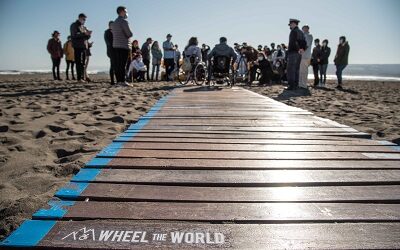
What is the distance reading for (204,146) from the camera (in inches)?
108

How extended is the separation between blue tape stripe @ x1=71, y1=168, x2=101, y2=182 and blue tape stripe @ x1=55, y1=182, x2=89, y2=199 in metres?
0.06

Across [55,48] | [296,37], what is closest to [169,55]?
[55,48]

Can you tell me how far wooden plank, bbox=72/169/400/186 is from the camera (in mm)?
1888

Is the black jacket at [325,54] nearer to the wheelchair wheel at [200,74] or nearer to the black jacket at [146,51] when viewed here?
the wheelchair wheel at [200,74]

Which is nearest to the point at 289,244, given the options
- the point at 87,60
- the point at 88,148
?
the point at 88,148

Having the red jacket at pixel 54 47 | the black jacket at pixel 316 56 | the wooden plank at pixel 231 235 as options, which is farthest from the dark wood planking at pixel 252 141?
the red jacket at pixel 54 47

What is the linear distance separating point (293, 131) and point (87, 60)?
10.3 m

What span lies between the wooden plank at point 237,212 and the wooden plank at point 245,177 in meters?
0.29

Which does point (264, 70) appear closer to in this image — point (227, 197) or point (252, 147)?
point (252, 147)

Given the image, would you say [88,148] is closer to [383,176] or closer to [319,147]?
[319,147]

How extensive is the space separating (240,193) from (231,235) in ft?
1.43

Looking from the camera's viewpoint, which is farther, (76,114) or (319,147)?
(76,114)

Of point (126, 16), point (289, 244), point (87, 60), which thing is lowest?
point (289, 244)

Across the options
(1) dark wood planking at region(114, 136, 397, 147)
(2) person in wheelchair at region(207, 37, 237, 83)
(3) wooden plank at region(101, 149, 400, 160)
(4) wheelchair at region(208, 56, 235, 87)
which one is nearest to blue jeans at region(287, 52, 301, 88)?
(2) person in wheelchair at region(207, 37, 237, 83)
